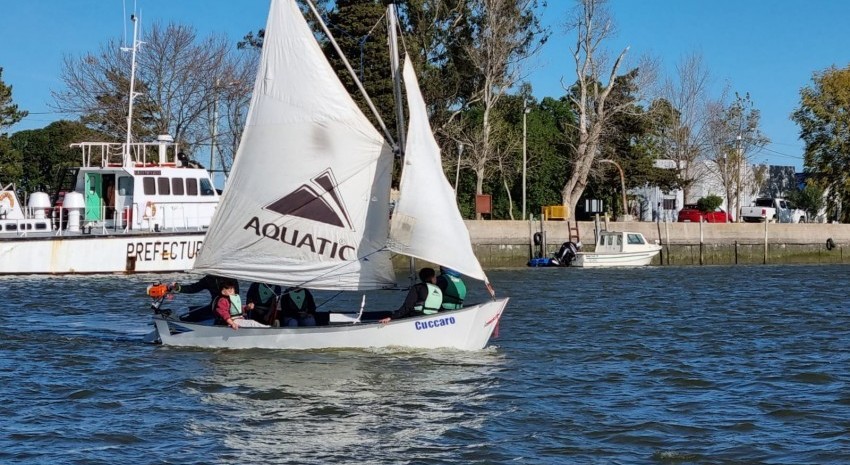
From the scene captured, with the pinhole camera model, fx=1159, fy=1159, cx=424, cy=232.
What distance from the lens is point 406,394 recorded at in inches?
744

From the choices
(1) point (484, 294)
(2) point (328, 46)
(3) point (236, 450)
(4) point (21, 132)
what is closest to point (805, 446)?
(3) point (236, 450)

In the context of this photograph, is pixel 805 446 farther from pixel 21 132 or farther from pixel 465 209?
Result: pixel 21 132

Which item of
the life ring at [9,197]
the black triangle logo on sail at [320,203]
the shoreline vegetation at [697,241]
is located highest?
the life ring at [9,197]

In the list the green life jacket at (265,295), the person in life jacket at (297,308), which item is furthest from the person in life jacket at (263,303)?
the person in life jacket at (297,308)

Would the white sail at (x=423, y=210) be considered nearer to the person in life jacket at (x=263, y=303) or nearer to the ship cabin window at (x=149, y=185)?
the person in life jacket at (x=263, y=303)

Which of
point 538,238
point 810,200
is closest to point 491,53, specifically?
point 538,238

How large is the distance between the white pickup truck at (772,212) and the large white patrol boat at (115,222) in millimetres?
49023

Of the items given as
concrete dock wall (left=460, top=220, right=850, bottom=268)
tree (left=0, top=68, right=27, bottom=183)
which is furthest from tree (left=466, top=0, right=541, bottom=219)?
tree (left=0, top=68, right=27, bottom=183)

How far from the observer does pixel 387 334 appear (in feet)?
70.4

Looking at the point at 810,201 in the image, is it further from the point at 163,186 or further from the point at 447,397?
the point at 447,397

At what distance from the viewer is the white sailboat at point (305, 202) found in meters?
22.1

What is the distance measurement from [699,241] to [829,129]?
20289 mm

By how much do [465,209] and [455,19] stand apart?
11.7m

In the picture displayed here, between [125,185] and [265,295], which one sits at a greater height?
[125,185]
